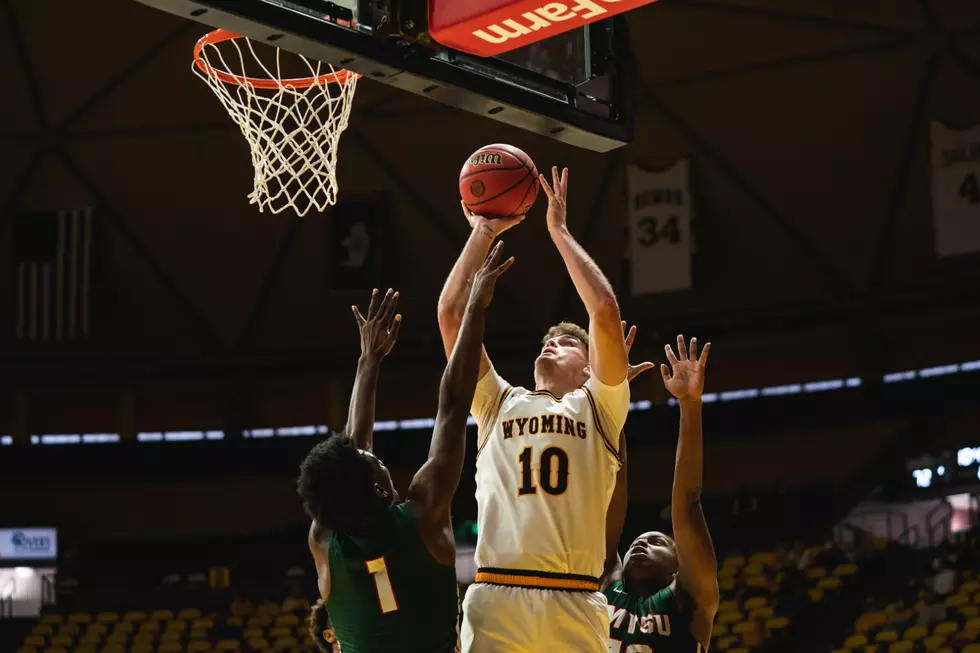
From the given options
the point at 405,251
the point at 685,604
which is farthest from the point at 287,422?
the point at 685,604

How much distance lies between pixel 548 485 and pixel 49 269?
15.4 meters

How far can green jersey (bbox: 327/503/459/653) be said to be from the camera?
4.16 metres

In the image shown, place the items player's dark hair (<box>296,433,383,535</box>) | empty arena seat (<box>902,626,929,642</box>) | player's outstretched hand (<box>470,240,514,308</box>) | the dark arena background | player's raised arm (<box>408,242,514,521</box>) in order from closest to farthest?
1. player's dark hair (<box>296,433,383,535</box>)
2. player's raised arm (<box>408,242,514,521</box>)
3. player's outstretched hand (<box>470,240,514,308</box>)
4. empty arena seat (<box>902,626,929,642</box>)
5. the dark arena background

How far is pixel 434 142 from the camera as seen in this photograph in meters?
18.4

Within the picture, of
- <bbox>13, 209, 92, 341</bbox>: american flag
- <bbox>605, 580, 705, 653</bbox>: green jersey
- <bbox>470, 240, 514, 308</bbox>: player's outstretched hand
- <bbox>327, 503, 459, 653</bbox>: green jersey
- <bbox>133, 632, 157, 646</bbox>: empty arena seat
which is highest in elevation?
<bbox>13, 209, 92, 341</bbox>: american flag

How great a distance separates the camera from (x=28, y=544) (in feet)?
68.8

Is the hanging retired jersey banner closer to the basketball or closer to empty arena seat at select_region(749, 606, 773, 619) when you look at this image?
empty arena seat at select_region(749, 606, 773, 619)

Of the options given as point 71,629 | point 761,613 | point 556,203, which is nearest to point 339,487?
point 556,203

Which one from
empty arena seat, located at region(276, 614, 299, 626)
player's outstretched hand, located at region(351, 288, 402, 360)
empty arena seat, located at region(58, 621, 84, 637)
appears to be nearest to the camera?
player's outstretched hand, located at region(351, 288, 402, 360)

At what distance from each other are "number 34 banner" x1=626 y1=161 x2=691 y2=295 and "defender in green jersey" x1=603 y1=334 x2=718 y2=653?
11978 mm

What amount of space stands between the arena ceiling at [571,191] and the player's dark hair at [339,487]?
506 inches

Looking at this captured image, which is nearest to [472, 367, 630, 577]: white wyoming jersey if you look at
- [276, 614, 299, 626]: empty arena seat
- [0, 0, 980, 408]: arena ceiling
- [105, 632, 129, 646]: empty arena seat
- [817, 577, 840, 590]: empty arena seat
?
[0, 0, 980, 408]: arena ceiling

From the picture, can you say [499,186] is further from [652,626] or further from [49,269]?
[49,269]

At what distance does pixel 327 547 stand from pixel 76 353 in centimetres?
1750
